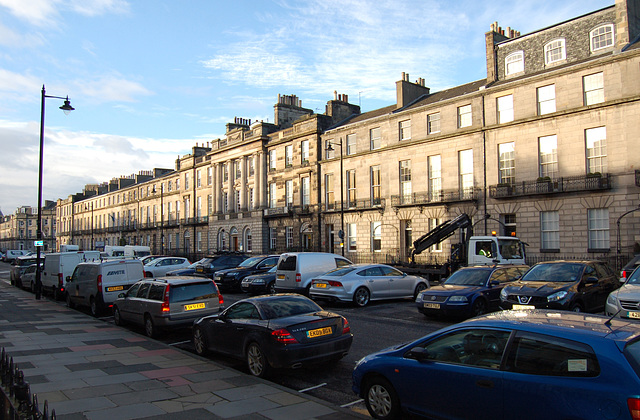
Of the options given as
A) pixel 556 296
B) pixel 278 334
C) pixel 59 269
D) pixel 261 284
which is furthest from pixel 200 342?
pixel 59 269

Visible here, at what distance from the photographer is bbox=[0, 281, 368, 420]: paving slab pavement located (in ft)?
21.9

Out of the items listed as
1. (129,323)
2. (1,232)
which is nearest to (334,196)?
(129,323)

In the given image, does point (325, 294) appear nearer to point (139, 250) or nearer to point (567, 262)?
point (567, 262)

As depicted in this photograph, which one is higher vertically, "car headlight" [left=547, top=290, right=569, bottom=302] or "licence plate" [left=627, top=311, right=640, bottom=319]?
"car headlight" [left=547, top=290, right=569, bottom=302]

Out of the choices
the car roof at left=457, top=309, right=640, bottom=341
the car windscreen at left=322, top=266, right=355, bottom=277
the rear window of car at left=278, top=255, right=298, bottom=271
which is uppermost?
the car roof at left=457, top=309, right=640, bottom=341

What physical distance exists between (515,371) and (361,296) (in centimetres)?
1269

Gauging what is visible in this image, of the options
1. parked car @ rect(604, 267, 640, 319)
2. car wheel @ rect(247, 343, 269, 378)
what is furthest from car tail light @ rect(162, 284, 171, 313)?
parked car @ rect(604, 267, 640, 319)

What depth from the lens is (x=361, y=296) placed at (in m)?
17.5

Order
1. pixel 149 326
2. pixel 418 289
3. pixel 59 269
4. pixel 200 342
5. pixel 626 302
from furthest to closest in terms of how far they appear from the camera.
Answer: pixel 59 269, pixel 418 289, pixel 149 326, pixel 200 342, pixel 626 302

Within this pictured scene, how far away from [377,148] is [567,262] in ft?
86.2

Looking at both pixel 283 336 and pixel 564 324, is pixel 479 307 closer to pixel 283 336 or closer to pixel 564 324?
pixel 283 336

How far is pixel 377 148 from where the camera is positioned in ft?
129

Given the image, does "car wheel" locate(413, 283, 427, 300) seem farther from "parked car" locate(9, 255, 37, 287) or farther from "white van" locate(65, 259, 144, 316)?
"parked car" locate(9, 255, 37, 287)

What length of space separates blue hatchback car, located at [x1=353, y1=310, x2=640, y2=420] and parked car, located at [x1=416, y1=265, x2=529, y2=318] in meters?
8.01
